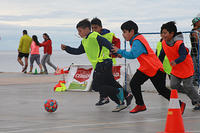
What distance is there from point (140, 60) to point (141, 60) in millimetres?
23

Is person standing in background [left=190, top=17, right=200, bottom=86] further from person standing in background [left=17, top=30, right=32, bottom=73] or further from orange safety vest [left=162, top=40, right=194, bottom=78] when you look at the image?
person standing in background [left=17, top=30, right=32, bottom=73]

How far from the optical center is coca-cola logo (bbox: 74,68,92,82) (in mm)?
14859

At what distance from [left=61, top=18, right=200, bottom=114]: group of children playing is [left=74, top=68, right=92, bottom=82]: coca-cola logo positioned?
15.1 feet

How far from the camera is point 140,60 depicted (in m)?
9.05

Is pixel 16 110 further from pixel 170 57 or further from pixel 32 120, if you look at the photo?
pixel 170 57

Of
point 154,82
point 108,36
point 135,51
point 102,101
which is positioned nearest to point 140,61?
point 135,51

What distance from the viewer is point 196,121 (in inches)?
322

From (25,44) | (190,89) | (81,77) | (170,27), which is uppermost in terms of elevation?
(170,27)

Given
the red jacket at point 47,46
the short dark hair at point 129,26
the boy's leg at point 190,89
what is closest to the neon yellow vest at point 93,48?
the short dark hair at point 129,26

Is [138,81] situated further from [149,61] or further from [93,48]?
[93,48]

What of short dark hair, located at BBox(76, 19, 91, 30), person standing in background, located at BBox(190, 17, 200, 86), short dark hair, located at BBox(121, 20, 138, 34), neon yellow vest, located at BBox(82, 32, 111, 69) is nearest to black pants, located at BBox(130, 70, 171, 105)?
short dark hair, located at BBox(121, 20, 138, 34)

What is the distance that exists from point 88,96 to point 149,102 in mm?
2203

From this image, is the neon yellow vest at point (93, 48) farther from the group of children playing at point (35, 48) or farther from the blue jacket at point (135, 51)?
the group of children playing at point (35, 48)

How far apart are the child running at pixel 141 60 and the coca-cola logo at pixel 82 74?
18.5ft
